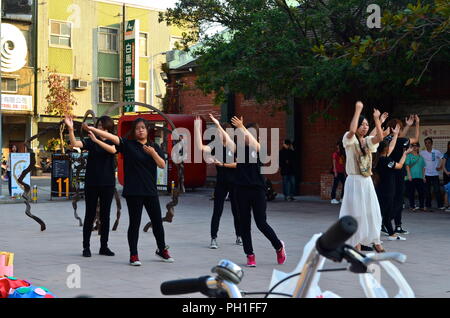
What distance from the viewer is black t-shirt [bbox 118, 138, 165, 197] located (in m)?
8.87

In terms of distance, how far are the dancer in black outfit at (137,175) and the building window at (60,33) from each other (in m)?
32.4

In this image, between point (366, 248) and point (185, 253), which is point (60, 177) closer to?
point (185, 253)

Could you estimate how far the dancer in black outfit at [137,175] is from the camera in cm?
887

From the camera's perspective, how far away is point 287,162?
2058 cm

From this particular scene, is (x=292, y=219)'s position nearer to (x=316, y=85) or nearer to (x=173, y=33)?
(x=316, y=85)

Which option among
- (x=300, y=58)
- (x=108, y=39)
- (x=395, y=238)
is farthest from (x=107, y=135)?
(x=108, y=39)

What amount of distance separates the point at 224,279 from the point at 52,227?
11912 mm

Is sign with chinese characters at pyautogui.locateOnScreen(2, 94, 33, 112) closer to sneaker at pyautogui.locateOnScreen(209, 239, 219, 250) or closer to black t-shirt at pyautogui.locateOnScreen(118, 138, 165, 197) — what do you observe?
sneaker at pyautogui.locateOnScreen(209, 239, 219, 250)

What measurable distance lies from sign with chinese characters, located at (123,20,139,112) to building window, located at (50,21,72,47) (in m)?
3.14

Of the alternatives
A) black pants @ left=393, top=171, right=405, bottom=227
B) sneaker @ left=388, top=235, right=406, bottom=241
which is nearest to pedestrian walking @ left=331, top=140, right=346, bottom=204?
black pants @ left=393, top=171, right=405, bottom=227

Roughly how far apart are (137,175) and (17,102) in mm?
30717

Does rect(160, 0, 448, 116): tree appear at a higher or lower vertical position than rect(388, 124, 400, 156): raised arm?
higher

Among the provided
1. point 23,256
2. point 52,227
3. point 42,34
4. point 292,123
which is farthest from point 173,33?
point 23,256

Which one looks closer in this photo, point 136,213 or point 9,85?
point 136,213
